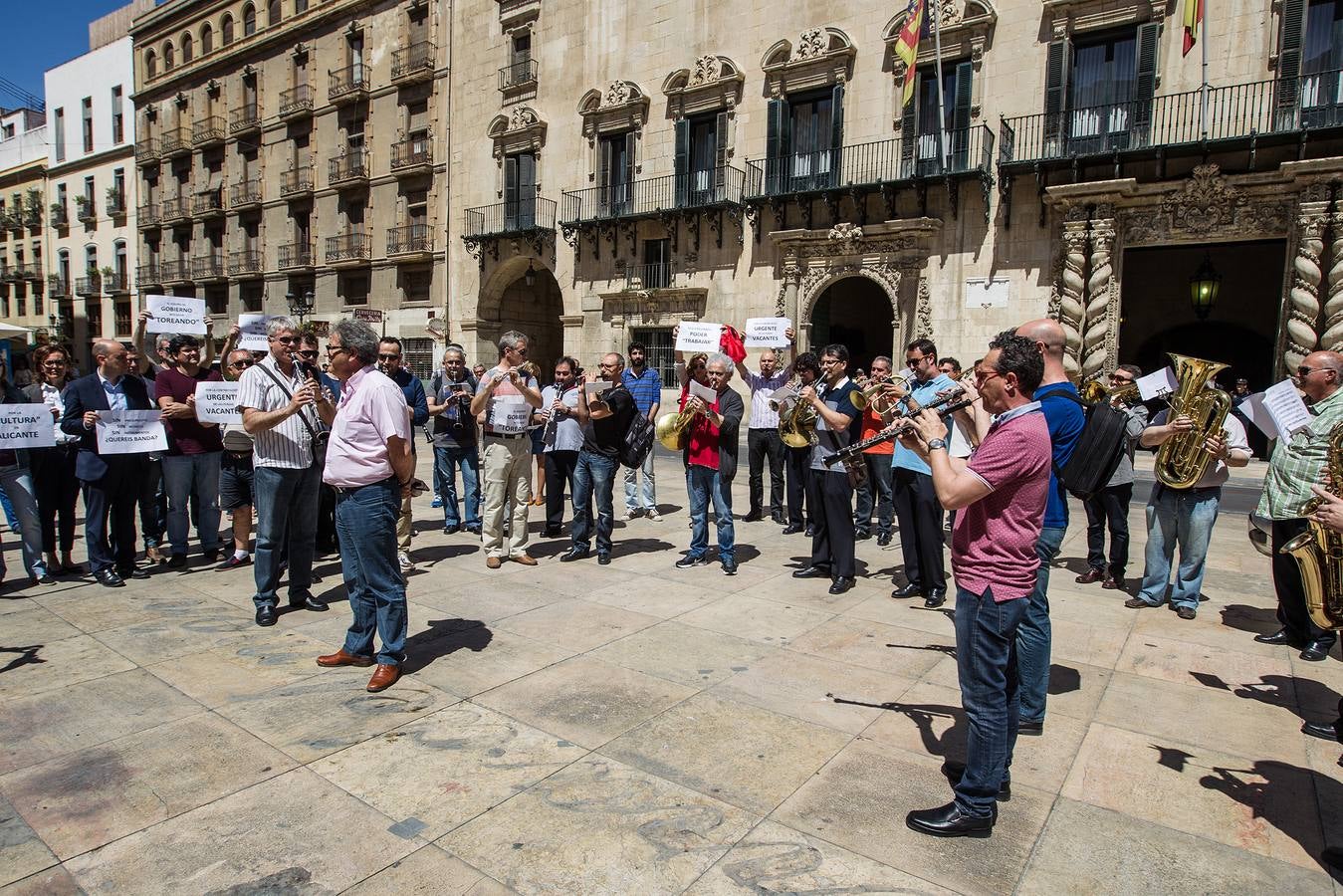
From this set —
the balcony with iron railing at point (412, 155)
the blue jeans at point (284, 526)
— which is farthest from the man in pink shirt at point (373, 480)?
the balcony with iron railing at point (412, 155)

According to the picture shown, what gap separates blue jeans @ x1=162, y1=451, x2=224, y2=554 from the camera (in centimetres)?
679

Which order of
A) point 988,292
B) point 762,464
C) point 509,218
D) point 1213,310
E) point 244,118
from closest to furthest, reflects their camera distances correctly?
point 762,464 < point 988,292 < point 1213,310 < point 509,218 < point 244,118

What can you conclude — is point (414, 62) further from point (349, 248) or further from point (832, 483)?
point (832, 483)

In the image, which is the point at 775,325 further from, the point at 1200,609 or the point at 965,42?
the point at 965,42

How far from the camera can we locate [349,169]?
28016mm

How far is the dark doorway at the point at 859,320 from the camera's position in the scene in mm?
20516

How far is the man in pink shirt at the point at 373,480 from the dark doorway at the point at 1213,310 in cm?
1887

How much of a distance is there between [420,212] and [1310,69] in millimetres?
23805

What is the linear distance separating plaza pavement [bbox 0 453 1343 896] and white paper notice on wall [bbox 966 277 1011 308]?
11869 mm

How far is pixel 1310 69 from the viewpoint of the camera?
1377cm

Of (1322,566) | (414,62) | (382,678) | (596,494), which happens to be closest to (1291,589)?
(1322,566)

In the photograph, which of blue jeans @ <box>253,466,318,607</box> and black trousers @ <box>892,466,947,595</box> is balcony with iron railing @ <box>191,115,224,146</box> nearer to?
blue jeans @ <box>253,466,318,607</box>

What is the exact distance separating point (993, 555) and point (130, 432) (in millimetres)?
6544

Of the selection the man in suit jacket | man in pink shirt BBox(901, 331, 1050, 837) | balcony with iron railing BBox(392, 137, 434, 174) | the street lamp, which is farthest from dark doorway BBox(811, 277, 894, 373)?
man in pink shirt BBox(901, 331, 1050, 837)
